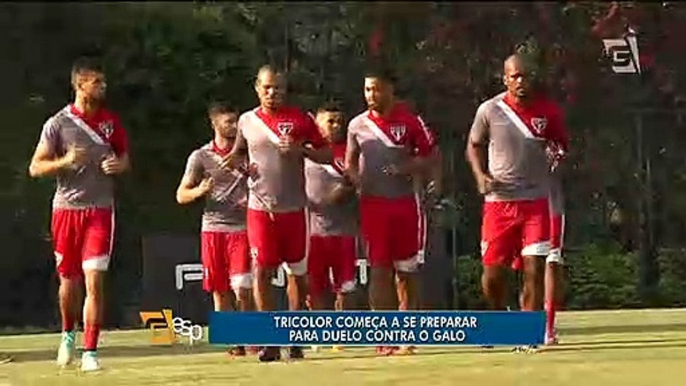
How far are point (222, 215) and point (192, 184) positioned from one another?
20.8 inches

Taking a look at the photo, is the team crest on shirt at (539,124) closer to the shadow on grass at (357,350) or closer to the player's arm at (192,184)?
the shadow on grass at (357,350)

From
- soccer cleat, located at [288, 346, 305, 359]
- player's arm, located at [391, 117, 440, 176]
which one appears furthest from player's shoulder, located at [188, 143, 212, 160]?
soccer cleat, located at [288, 346, 305, 359]

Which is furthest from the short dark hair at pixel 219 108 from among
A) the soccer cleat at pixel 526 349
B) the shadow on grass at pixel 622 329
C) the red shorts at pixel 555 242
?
the shadow on grass at pixel 622 329

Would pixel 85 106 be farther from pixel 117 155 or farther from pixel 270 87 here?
pixel 270 87

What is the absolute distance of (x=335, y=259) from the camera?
696cm

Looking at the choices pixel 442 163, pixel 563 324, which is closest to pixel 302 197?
pixel 442 163

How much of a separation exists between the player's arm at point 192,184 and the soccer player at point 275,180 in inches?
14.3

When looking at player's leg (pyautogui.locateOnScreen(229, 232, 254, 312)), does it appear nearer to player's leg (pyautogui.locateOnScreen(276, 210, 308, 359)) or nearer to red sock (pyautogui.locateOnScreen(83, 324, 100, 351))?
player's leg (pyautogui.locateOnScreen(276, 210, 308, 359))

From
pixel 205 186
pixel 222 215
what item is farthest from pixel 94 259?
pixel 222 215

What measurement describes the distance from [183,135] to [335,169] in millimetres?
717

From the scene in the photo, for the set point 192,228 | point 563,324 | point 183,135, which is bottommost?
point 563,324

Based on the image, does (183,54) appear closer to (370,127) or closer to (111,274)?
(370,127)

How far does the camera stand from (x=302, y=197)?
18.7 ft

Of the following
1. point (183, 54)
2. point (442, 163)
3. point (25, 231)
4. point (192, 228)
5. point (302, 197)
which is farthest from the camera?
point (192, 228)
